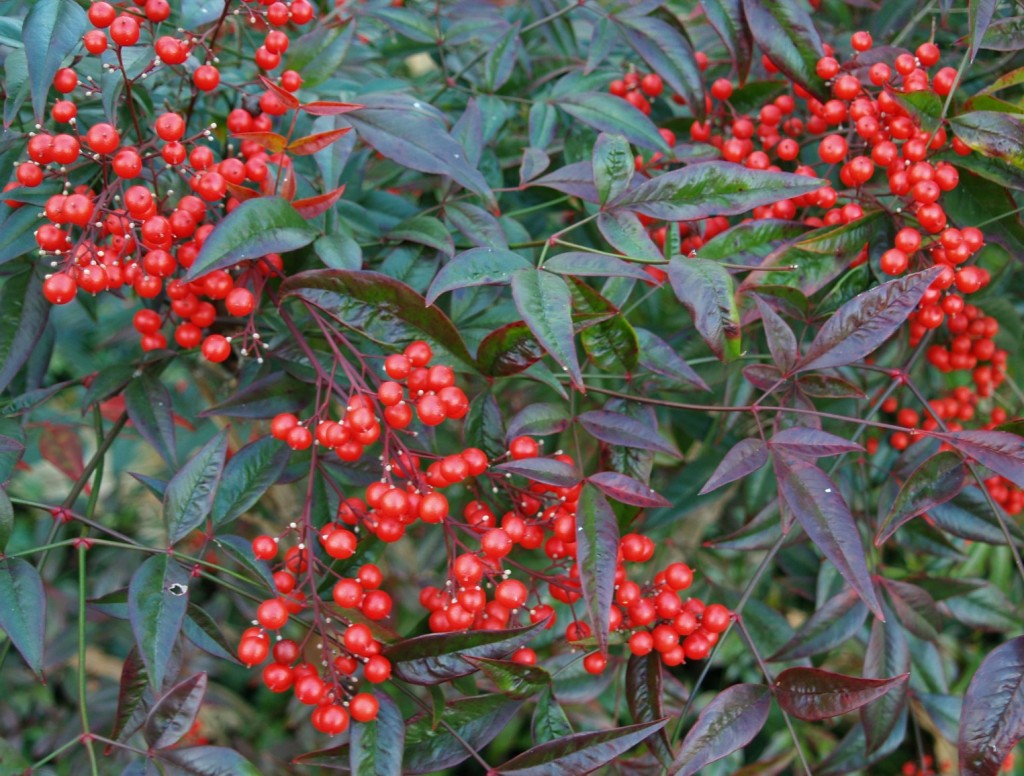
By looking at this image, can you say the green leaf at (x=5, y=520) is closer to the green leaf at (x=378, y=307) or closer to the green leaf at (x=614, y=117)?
the green leaf at (x=378, y=307)

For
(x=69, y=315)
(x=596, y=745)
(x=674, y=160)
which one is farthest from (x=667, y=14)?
(x=69, y=315)

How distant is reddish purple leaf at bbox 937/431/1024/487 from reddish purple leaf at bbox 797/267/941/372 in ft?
0.43

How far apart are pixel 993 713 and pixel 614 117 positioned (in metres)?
0.87

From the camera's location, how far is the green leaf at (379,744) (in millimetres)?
907

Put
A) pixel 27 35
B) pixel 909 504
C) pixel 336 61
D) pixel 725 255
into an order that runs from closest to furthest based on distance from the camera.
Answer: pixel 27 35
pixel 909 504
pixel 725 255
pixel 336 61

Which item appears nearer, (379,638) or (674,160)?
(379,638)

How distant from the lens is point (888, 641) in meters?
1.29

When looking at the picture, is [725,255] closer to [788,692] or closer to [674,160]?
[674,160]

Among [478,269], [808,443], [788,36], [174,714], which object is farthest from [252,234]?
[788,36]

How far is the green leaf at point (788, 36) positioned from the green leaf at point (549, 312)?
499 millimetres

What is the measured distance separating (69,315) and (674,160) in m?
1.80

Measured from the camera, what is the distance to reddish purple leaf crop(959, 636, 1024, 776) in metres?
0.88

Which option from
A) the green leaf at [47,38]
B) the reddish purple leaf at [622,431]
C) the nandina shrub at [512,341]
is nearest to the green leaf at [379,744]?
the nandina shrub at [512,341]

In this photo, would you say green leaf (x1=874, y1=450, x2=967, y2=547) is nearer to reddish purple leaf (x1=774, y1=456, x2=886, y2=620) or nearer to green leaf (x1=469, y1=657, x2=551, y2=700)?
reddish purple leaf (x1=774, y1=456, x2=886, y2=620)
